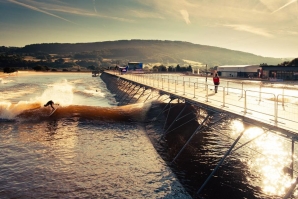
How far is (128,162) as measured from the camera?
1798 centimetres

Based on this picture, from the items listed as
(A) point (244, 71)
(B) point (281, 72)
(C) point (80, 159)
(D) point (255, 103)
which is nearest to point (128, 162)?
(C) point (80, 159)

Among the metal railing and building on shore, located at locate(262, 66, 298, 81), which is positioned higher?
building on shore, located at locate(262, 66, 298, 81)

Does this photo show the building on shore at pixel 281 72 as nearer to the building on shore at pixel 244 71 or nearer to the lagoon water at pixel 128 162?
the building on shore at pixel 244 71

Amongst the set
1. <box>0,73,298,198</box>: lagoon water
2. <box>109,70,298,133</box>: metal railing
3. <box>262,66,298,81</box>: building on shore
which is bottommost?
<box>0,73,298,198</box>: lagoon water

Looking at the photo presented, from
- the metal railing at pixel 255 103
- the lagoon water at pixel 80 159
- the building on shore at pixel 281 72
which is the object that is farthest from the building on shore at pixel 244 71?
the lagoon water at pixel 80 159

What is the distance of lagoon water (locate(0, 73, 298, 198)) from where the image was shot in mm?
14008

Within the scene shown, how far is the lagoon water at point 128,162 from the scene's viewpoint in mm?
14008

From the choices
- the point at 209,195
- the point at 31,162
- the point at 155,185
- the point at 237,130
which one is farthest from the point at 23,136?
the point at 237,130

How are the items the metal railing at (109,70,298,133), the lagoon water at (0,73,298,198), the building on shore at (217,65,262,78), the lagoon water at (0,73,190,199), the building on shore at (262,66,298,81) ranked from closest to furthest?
the metal railing at (109,70,298,133) → the lagoon water at (0,73,298,198) → the lagoon water at (0,73,190,199) → the building on shore at (262,66,298,81) → the building on shore at (217,65,262,78)

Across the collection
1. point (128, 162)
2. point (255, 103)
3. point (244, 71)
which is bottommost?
point (128, 162)

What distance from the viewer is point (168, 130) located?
25938 millimetres

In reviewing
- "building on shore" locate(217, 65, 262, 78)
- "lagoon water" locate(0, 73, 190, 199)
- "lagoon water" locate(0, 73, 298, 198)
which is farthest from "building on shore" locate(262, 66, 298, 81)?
"lagoon water" locate(0, 73, 190, 199)

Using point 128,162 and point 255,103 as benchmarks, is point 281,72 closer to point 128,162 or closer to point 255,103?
point 255,103

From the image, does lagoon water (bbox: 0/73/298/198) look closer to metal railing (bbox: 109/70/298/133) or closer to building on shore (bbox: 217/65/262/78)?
metal railing (bbox: 109/70/298/133)
